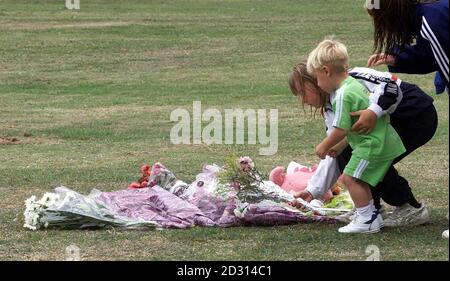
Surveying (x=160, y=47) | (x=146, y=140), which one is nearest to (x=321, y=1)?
(x=160, y=47)

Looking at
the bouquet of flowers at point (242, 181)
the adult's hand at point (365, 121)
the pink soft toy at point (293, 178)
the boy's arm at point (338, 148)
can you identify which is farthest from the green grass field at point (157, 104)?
the pink soft toy at point (293, 178)

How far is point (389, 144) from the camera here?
6.93 meters

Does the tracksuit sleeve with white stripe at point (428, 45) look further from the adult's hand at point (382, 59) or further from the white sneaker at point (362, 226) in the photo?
the white sneaker at point (362, 226)

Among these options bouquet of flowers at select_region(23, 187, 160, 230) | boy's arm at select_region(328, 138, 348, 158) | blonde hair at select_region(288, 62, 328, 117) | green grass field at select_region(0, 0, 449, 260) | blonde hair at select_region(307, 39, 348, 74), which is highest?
blonde hair at select_region(307, 39, 348, 74)

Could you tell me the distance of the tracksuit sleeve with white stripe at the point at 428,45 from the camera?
643 centimetres

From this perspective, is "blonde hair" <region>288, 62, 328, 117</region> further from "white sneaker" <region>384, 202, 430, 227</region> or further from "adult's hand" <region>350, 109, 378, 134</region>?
"white sneaker" <region>384, 202, 430, 227</region>

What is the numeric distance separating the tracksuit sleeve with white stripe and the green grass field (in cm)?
102

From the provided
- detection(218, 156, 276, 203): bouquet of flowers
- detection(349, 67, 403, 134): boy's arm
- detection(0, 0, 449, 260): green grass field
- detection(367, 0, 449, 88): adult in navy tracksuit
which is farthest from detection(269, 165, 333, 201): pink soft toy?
detection(349, 67, 403, 134): boy's arm

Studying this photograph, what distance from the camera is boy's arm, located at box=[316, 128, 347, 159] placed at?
6.83 meters

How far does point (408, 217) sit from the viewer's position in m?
7.22

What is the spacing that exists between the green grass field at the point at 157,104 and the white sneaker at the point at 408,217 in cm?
7

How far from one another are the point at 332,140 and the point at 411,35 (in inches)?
33.1

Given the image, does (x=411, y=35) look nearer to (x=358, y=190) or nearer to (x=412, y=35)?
(x=412, y=35)
